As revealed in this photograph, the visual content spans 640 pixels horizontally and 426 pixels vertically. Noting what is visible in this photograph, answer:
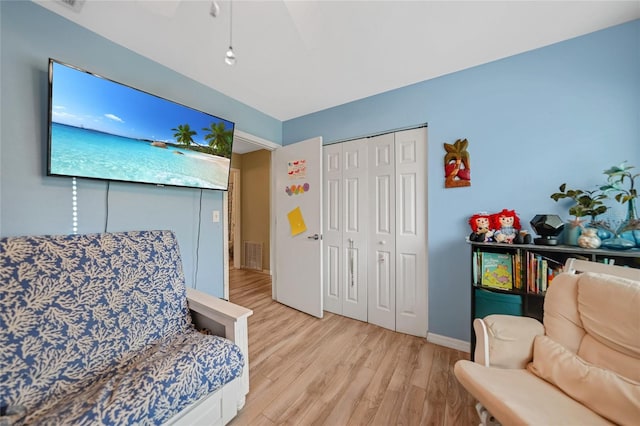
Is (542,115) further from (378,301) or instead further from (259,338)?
(259,338)

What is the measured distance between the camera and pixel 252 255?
4.33m

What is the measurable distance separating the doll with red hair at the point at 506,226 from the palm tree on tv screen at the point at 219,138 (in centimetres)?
232

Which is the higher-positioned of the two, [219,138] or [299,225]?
[219,138]

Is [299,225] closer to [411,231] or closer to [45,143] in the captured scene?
[411,231]

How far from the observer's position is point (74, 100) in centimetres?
124

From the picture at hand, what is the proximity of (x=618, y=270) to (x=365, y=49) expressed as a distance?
2.00 meters

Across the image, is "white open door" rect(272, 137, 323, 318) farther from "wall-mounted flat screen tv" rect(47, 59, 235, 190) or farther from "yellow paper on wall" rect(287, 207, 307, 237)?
"wall-mounted flat screen tv" rect(47, 59, 235, 190)

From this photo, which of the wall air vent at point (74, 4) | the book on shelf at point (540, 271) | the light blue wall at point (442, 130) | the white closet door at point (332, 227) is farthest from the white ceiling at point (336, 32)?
the book on shelf at point (540, 271)

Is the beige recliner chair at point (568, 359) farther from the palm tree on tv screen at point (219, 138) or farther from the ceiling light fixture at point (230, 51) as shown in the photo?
the palm tree on tv screen at point (219, 138)

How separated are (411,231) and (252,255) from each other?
3.25 m

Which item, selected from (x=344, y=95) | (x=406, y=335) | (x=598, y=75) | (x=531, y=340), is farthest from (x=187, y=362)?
(x=598, y=75)

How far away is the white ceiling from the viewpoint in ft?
4.08

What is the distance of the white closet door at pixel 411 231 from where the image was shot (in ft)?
6.65

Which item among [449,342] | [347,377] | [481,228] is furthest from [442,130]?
[347,377]
